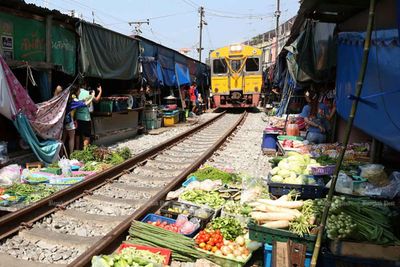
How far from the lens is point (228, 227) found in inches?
181

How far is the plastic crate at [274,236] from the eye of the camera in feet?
11.8

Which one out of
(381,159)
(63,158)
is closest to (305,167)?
(381,159)

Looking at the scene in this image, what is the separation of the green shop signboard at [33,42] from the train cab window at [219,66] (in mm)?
14227

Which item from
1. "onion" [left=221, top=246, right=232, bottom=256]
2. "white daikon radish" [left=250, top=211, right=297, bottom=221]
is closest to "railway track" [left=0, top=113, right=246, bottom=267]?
"onion" [left=221, top=246, right=232, bottom=256]

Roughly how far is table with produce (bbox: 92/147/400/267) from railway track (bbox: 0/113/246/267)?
34 centimetres

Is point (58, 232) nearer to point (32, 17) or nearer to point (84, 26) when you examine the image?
point (32, 17)

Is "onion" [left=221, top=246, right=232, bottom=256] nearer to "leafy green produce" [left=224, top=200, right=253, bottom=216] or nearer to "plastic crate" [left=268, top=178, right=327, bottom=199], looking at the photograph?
"leafy green produce" [left=224, top=200, right=253, bottom=216]

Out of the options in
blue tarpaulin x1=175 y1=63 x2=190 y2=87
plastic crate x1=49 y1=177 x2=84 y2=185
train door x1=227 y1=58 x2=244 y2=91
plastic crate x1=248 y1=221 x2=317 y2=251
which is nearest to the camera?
plastic crate x1=248 y1=221 x2=317 y2=251

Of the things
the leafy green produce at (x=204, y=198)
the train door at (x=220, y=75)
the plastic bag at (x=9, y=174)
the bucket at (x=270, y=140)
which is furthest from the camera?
the train door at (x=220, y=75)

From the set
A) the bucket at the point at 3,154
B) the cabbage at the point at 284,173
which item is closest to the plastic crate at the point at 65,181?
the bucket at the point at 3,154

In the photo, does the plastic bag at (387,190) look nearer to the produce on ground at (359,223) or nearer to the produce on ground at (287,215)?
the produce on ground at (359,223)

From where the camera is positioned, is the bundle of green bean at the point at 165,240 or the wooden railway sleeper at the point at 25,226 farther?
the wooden railway sleeper at the point at 25,226

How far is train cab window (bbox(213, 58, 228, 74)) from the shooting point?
23158mm

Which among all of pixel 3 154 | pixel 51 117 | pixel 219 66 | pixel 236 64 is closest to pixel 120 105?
pixel 51 117
